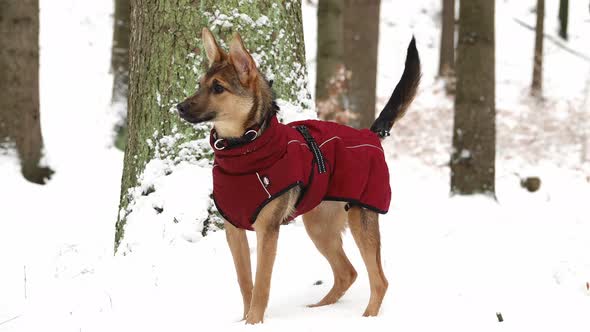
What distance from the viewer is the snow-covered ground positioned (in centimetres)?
434

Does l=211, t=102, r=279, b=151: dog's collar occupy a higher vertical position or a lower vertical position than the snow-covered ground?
higher

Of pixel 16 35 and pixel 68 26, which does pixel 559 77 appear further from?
pixel 16 35

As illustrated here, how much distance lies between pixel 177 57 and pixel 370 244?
2.23m

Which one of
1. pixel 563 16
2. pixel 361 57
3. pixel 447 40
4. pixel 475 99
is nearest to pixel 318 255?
pixel 475 99

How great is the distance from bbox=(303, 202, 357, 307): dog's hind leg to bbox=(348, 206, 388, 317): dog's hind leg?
1.10 feet

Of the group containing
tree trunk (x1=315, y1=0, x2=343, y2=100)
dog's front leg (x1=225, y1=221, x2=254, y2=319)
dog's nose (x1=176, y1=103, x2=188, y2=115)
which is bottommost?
dog's front leg (x1=225, y1=221, x2=254, y2=319)

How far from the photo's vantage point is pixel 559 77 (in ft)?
80.8

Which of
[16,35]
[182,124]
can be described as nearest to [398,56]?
[16,35]

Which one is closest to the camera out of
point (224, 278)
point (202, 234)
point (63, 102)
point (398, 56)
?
point (224, 278)

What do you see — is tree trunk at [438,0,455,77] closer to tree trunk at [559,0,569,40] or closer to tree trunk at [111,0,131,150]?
tree trunk at [559,0,569,40]

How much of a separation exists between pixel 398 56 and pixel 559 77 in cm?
593

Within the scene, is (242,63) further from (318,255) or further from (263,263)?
(318,255)

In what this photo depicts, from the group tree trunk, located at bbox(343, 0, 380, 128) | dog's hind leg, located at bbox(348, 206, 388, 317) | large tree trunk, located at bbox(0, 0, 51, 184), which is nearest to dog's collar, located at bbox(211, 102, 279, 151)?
dog's hind leg, located at bbox(348, 206, 388, 317)

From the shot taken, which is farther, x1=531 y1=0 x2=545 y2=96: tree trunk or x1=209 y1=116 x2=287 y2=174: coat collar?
x1=531 y1=0 x2=545 y2=96: tree trunk
